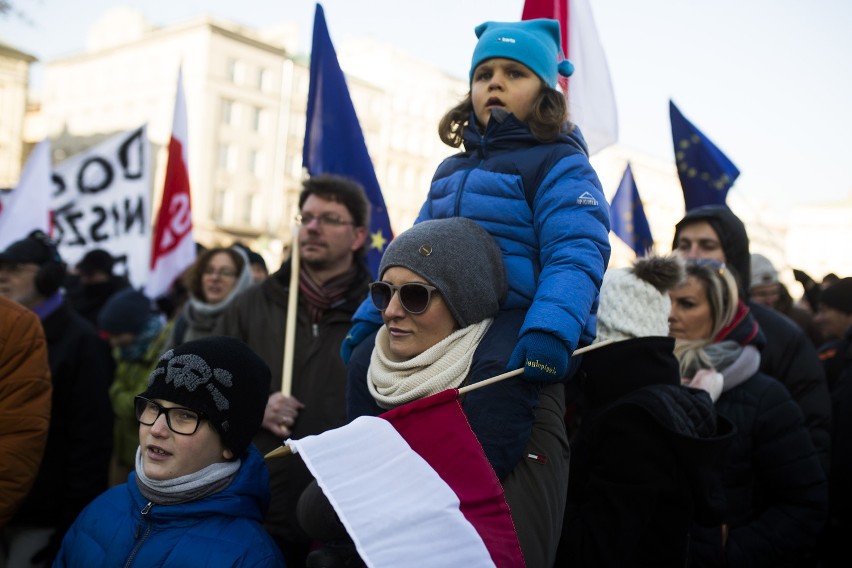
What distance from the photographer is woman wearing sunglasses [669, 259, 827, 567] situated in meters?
3.46

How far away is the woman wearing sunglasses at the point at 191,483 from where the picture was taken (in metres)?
2.75

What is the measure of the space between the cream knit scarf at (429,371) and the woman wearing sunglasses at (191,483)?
60cm

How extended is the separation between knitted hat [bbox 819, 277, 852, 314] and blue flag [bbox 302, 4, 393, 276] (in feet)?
11.0

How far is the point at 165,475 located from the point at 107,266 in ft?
19.0

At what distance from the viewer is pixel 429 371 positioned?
2547mm

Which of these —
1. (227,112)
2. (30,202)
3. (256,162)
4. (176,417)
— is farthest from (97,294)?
(256,162)

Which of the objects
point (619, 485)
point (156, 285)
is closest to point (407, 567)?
point (619, 485)

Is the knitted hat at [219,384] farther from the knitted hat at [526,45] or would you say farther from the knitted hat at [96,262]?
the knitted hat at [96,262]

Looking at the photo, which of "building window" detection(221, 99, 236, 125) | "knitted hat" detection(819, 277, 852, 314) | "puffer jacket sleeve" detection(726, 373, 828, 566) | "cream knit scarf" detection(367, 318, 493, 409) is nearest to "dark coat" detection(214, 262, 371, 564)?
"cream knit scarf" detection(367, 318, 493, 409)

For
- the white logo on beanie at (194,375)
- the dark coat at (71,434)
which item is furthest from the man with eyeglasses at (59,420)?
the white logo on beanie at (194,375)

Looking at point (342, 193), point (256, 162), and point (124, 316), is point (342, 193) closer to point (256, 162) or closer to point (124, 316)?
point (124, 316)

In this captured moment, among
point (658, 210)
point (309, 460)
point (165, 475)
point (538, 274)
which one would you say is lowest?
point (165, 475)

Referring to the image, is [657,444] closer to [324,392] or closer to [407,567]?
[407,567]

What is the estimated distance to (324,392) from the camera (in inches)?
156
